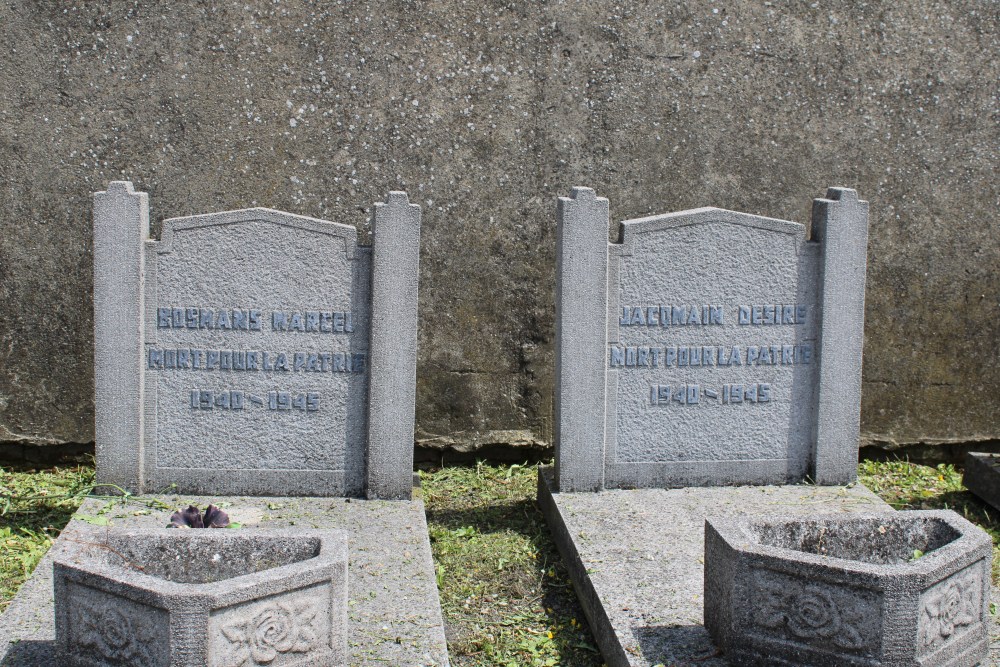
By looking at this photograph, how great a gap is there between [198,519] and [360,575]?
0.67m

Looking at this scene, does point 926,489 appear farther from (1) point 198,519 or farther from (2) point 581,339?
(1) point 198,519

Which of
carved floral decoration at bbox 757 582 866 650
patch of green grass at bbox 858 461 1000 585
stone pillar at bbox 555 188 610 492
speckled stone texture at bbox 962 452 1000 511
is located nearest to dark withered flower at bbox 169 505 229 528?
stone pillar at bbox 555 188 610 492

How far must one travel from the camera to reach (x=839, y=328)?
5363 millimetres

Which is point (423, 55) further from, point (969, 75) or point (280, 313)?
point (969, 75)

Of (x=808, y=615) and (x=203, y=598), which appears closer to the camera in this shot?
(x=203, y=598)

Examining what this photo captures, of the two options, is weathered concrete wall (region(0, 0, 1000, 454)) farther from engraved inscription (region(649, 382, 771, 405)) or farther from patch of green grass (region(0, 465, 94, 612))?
engraved inscription (region(649, 382, 771, 405))

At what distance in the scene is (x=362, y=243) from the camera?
6141 mm

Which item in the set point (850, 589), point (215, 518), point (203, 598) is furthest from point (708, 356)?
point (203, 598)

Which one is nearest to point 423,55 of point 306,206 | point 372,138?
point 372,138

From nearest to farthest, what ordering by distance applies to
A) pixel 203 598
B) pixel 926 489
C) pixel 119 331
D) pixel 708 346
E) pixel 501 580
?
pixel 203 598 < pixel 501 580 < pixel 119 331 < pixel 708 346 < pixel 926 489

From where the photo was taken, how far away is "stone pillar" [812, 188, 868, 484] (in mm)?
5316

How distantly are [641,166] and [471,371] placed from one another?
5.16 feet

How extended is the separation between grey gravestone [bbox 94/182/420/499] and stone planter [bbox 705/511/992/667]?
2.11 m

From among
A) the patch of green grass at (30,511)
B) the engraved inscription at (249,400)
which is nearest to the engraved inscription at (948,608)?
the engraved inscription at (249,400)
